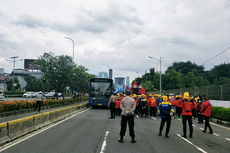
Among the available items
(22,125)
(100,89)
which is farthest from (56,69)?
(22,125)

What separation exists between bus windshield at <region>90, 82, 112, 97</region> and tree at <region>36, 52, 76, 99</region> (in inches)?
334

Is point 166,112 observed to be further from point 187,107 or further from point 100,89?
point 100,89

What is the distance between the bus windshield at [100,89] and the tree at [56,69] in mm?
8491

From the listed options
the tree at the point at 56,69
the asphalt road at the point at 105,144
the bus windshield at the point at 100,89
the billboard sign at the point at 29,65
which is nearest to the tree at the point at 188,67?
the billboard sign at the point at 29,65

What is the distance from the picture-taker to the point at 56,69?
33.0 meters

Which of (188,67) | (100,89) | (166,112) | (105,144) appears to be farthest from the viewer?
(188,67)

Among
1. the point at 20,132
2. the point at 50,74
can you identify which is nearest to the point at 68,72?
the point at 50,74

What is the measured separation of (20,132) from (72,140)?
7.41 ft

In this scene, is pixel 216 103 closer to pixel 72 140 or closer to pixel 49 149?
pixel 72 140

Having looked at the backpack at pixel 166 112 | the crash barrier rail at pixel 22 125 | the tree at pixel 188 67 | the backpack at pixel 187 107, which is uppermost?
the tree at pixel 188 67

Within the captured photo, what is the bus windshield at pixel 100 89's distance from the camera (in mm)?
25214

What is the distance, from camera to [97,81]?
25719 millimetres

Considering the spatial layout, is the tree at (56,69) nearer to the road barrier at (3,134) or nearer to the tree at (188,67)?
the road barrier at (3,134)

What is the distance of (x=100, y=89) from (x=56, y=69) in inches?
419
